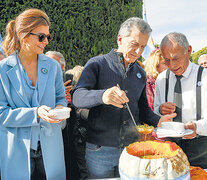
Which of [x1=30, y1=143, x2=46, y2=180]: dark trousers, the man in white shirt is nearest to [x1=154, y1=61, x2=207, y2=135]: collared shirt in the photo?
the man in white shirt

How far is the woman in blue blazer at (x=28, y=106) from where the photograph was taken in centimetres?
156

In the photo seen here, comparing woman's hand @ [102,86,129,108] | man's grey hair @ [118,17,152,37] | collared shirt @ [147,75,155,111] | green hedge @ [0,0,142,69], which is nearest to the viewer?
woman's hand @ [102,86,129,108]

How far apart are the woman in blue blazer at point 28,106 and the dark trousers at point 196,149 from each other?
125 cm

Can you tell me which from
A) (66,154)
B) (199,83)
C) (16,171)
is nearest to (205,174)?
(199,83)

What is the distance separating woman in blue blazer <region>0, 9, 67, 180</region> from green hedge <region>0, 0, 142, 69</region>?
445 cm

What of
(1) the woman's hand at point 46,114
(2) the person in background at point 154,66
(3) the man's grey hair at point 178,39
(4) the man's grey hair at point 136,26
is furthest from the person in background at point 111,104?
(2) the person in background at point 154,66

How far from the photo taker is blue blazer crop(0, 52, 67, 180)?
155cm

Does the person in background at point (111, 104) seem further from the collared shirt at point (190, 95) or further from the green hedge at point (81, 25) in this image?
the green hedge at point (81, 25)

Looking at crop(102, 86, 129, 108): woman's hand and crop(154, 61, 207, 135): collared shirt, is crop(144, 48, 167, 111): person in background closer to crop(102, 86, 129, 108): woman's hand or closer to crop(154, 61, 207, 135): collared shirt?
crop(154, 61, 207, 135): collared shirt

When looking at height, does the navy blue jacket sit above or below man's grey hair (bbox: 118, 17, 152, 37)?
below

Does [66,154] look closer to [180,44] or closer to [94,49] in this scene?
[180,44]

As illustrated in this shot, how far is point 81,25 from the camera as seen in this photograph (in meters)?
6.23

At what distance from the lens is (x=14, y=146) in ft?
5.19

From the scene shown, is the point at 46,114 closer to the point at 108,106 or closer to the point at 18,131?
the point at 18,131
